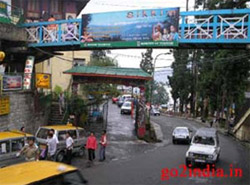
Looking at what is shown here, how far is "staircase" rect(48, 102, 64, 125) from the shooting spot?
28.8 meters

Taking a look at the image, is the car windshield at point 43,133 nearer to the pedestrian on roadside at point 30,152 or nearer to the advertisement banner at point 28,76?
the pedestrian on roadside at point 30,152

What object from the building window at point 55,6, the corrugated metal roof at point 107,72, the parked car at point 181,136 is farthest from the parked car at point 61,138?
the building window at point 55,6

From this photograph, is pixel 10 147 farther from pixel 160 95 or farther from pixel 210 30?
pixel 160 95

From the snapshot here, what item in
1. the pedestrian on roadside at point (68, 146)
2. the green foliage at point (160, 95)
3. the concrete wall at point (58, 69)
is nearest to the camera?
the pedestrian on roadside at point (68, 146)

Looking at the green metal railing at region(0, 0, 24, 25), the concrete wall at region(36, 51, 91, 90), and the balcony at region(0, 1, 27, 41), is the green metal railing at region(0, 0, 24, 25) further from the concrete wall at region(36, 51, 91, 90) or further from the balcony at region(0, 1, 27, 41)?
the concrete wall at region(36, 51, 91, 90)

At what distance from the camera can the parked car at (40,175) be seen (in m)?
6.44

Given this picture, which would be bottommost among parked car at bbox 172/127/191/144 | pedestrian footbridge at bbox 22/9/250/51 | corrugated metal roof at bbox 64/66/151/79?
parked car at bbox 172/127/191/144

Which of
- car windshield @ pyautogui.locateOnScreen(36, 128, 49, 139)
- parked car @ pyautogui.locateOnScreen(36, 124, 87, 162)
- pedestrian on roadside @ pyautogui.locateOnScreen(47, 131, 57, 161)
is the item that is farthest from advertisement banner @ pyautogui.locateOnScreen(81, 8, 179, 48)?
pedestrian on roadside @ pyautogui.locateOnScreen(47, 131, 57, 161)

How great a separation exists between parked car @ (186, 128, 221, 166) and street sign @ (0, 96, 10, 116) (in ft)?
33.8

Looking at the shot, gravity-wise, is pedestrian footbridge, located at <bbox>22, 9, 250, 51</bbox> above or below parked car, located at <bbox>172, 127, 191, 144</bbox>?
above

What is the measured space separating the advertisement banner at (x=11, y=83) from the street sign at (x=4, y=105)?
0.65m

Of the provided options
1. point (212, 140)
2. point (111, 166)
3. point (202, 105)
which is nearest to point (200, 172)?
point (212, 140)

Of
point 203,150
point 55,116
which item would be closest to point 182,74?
point 55,116

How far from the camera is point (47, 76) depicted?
82.0 ft
